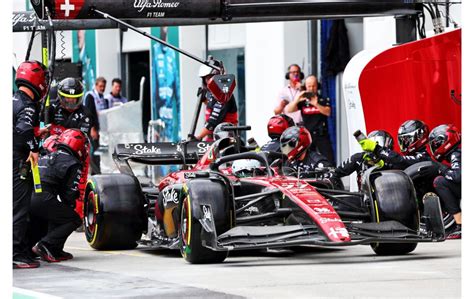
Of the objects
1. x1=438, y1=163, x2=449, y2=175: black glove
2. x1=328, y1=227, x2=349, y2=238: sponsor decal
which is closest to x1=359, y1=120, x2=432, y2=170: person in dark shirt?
x1=438, y1=163, x2=449, y2=175: black glove

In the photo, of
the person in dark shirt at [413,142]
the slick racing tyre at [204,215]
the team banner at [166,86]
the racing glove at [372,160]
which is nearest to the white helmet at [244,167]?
the slick racing tyre at [204,215]

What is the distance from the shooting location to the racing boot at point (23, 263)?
12086 mm

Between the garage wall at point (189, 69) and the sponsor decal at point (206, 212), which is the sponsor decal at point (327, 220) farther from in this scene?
the garage wall at point (189, 69)

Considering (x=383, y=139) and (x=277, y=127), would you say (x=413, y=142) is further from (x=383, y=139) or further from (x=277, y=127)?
(x=277, y=127)

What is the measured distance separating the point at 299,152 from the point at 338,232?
265 cm

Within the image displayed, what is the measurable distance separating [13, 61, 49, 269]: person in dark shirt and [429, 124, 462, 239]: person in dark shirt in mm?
4557

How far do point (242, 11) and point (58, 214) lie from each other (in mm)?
4163

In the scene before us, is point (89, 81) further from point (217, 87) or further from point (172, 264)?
point (172, 264)

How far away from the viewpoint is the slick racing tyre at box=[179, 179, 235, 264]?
1171 centimetres

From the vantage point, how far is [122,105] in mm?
23719

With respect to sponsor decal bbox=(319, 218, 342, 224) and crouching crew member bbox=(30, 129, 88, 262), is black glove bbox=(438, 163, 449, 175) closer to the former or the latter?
sponsor decal bbox=(319, 218, 342, 224)

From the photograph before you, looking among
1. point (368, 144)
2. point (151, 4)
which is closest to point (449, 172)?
point (368, 144)

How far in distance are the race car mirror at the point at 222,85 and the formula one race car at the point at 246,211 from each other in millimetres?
1242

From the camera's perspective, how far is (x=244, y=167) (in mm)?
13234
